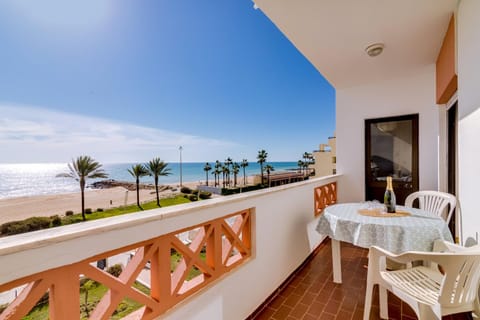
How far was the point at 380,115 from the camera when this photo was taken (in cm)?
377

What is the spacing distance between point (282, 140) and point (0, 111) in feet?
78.3

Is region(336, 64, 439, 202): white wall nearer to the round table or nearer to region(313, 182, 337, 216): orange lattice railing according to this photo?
region(313, 182, 337, 216): orange lattice railing

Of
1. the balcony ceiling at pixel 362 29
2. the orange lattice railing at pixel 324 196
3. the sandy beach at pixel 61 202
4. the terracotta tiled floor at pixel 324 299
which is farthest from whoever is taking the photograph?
the orange lattice railing at pixel 324 196

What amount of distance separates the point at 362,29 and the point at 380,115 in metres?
1.89

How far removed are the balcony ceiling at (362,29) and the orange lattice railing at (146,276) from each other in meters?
1.90

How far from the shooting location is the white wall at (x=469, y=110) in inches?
63.1

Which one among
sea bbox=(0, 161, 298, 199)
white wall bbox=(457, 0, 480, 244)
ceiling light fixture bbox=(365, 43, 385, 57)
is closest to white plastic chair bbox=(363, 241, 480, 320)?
white wall bbox=(457, 0, 480, 244)

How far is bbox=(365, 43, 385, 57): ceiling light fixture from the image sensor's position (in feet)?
8.61

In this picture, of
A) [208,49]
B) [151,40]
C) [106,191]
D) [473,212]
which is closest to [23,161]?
[106,191]

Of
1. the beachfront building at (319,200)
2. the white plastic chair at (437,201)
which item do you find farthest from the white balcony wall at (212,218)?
the white plastic chair at (437,201)

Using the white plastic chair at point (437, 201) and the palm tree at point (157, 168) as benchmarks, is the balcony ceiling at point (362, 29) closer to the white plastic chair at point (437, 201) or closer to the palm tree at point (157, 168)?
the white plastic chair at point (437, 201)

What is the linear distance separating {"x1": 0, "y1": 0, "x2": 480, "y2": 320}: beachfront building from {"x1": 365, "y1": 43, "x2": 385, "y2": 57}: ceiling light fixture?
0.06 ft

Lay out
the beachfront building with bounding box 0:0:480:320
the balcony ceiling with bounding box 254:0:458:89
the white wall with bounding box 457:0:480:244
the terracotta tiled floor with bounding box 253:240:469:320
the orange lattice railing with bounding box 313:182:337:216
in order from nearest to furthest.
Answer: the beachfront building with bounding box 0:0:480:320, the white wall with bounding box 457:0:480:244, the terracotta tiled floor with bounding box 253:240:469:320, the balcony ceiling with bounding box 254:0:458:89, the orange lattice railing with bounding box 313:182:337:216

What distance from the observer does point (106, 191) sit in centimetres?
274
